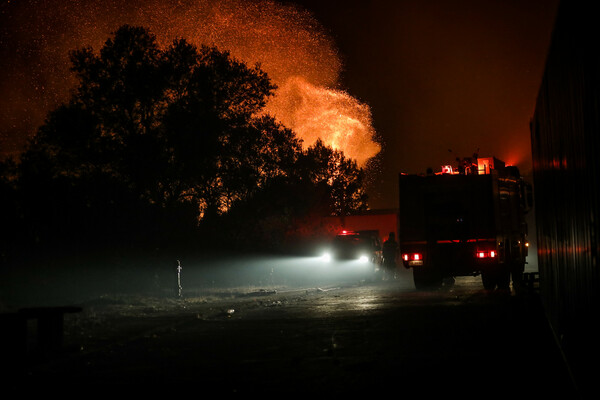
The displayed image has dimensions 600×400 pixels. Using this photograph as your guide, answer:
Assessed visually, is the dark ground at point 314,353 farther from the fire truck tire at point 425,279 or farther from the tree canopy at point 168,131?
the tree canopy at point 168,131

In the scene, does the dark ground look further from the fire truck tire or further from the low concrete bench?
the fire truck tire

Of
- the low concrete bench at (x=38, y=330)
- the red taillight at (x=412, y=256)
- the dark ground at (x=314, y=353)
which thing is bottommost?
the dark ground at (x=314, y=353)

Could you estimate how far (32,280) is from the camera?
2328 cm

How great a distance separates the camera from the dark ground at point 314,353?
27.1 feet

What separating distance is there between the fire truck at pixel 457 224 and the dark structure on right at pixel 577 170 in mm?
15633

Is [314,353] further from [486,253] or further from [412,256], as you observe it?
[412,256]

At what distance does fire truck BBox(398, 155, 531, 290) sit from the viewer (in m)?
24.1

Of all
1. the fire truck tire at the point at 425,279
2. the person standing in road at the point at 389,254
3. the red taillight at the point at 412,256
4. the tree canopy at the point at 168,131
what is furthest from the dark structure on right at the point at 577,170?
the person standing in road at the point at 389,254

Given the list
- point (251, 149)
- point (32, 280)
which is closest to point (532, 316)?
point (32, 280)

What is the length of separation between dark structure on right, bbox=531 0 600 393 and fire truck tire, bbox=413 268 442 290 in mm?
16839

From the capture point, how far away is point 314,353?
10.8 metres

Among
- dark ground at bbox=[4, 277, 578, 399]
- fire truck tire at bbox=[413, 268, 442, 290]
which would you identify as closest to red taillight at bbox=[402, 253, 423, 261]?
fire truck tire at bbox=[413, 268, 442, 290]

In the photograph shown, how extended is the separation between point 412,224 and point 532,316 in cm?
937

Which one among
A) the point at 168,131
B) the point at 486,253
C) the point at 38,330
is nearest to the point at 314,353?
the point at 38,330
